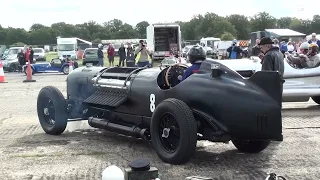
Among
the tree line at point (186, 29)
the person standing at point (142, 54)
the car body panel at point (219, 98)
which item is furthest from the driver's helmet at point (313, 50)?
the tree line at point (186, 29)

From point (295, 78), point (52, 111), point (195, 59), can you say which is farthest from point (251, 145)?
point (295, 78)

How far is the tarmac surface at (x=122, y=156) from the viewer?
16.5ft

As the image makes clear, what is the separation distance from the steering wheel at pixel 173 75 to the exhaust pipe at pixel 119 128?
72 centimetres

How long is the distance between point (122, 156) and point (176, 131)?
3.08 feet

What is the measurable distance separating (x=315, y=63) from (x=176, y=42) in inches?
860

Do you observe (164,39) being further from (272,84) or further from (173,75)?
(272,84)

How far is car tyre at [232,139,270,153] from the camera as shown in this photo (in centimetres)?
581

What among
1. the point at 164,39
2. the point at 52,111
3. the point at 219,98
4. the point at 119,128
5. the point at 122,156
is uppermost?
the point at 164,39

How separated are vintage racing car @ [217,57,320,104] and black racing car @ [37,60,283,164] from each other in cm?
349

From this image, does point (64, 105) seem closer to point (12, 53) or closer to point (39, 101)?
point (39, 101)

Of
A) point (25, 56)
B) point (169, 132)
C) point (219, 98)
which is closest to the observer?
point (219, 98)

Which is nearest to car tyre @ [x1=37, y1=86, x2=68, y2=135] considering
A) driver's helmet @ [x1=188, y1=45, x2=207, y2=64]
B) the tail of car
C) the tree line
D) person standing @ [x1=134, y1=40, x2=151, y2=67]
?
driver's helmet @ [x1=188, y1=45, x2=207, y2=64]

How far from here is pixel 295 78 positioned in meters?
9.64

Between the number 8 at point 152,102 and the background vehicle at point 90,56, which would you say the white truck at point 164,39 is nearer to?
the background vehicle at point 90,56
